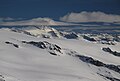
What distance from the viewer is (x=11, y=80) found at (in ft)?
477

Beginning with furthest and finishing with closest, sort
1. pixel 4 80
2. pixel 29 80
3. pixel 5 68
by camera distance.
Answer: pixel 5 68
pixel 29 80
pixel 4 80

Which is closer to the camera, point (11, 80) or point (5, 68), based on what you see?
point (11, 80)

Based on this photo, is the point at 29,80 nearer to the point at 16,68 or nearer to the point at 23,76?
the point at 23,76

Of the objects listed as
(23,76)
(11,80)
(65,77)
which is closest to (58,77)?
(65,77)

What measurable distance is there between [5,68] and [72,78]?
113ft

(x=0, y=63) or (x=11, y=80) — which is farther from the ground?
(x=0, y=63)

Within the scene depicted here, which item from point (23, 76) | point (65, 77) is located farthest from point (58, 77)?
point (23, 76)

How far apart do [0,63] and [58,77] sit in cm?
3148

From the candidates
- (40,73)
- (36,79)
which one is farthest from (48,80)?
(40,73)

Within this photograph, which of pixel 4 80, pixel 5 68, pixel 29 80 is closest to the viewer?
pixel 4 80

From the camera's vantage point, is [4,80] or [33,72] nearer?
[4,80]

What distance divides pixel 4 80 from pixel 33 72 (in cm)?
5690

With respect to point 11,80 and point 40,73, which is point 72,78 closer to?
point 40,73

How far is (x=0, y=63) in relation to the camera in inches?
7869
